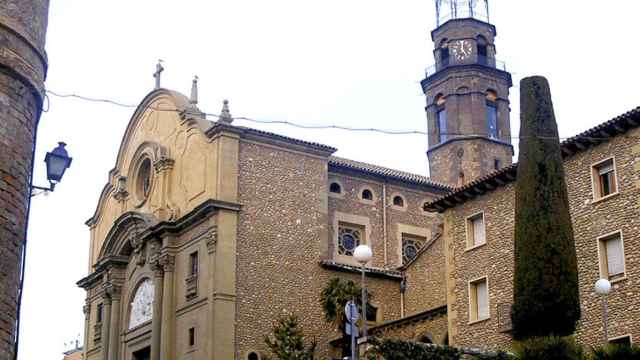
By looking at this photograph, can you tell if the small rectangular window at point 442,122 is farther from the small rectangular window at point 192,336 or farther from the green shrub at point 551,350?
the green shrub at point 551,350

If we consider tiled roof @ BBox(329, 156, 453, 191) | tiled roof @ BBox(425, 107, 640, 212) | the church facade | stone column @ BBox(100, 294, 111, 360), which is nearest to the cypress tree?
tiled roof @ BBox(425, 107, 640, 212)

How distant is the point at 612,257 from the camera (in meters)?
27.1

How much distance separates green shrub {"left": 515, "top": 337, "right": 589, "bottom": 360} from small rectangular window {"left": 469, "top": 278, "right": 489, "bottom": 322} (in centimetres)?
1019

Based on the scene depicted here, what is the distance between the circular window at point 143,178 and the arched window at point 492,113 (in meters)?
17.3

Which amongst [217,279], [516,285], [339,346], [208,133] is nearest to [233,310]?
[217,279]

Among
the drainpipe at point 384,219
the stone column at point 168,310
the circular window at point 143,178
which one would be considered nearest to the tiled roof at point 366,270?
the drainpipe at point 384,219

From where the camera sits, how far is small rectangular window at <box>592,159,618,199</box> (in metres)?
27.5

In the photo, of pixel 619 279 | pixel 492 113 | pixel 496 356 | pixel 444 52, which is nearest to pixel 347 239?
pixel 492 113

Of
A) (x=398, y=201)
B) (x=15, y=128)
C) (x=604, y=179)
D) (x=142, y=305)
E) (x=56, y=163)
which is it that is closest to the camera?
(x=15, y=128)

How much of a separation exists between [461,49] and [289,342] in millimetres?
24340

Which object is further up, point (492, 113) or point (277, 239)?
point (492, 113)

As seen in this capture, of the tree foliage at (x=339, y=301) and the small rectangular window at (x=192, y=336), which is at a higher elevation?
the tree foliage at (x=339, y=301)

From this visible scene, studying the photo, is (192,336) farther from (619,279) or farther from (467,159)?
(467,159)

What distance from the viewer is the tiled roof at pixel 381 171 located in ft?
139
